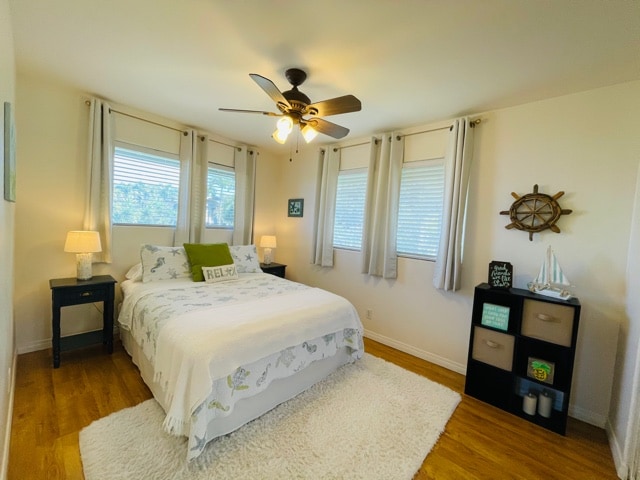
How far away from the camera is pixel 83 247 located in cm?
244

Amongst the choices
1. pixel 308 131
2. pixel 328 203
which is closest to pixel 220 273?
pixel 328 203

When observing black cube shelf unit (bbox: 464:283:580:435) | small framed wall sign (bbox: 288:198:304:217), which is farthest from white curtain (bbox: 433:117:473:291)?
small framed wall sign (bbox: 288:198:304:217)

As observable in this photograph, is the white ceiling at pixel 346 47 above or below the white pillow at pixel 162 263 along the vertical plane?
above

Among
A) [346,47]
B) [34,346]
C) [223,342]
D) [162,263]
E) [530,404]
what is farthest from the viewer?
[162,263]

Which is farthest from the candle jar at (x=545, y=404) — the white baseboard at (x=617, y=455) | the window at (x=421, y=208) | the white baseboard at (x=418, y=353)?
the window at (x=421, y=208)

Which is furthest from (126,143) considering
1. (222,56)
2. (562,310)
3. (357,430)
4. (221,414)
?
(562,310)

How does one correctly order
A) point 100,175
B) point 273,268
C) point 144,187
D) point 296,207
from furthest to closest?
1. point 296,207
2. point 273,268
3. point 144,187
4. point 100,175

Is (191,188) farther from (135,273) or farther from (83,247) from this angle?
(83,247)

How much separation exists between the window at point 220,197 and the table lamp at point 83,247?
4.36 ft

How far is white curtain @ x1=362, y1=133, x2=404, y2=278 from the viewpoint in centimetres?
308

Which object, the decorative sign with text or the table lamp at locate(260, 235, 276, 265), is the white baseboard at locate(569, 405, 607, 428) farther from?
the table lamp at locate(260, 235, 276, 265)

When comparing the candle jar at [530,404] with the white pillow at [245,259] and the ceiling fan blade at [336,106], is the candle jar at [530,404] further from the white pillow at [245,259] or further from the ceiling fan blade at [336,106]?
the white pillow at [245,259]

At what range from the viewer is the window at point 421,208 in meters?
2.88

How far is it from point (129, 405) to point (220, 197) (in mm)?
2632
